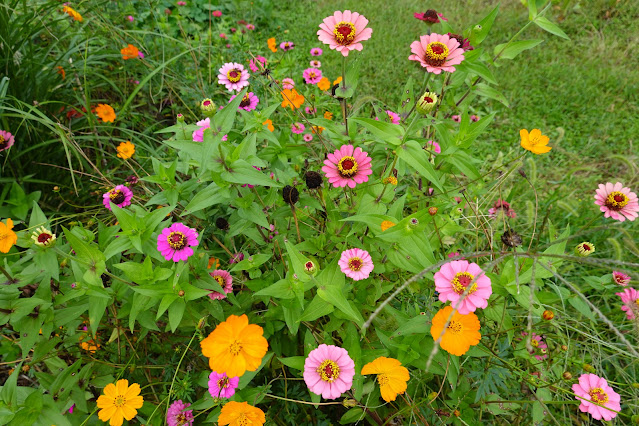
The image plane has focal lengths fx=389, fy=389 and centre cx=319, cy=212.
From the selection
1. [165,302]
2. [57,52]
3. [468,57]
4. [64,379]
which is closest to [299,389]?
[165,302]

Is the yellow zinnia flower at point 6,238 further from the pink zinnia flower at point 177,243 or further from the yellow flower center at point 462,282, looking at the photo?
the yellow flower center at point 462,282

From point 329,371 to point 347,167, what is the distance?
71 cm

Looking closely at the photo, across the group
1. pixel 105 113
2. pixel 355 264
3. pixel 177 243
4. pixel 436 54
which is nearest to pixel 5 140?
pixel 105 113

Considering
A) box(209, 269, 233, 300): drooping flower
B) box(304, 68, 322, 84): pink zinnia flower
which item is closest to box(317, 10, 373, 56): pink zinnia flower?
box(304, 68, 322, 84): pink zinnia flower

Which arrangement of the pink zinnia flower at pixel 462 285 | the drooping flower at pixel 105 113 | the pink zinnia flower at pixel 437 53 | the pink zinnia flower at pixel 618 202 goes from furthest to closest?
the drooping flower at pixel 105 113
the pink zinnia flower at pixel 618 202
the pink zinnia flower at pixel 437 53
the pink zinnia flower at pixel 462 285

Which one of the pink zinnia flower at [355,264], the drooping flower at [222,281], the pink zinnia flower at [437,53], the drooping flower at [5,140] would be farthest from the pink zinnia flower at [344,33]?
the drooping flower at [5,140]

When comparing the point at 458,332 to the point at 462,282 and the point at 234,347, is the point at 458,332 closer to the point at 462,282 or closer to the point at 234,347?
the point at 462,282

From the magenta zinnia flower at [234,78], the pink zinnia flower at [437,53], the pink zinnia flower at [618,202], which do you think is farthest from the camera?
the magenta zinnia flower at [234,78]

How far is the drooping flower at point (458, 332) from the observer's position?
1109mm

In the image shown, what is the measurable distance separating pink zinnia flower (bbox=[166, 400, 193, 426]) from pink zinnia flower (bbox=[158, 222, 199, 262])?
20.9 inches

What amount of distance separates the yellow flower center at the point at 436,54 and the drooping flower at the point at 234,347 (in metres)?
1.03

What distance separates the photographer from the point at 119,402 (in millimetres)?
1246

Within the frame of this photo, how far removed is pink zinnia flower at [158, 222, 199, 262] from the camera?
1289 millimetres

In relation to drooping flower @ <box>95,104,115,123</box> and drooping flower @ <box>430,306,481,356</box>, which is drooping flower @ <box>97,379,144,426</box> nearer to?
drooping flower @ <box>430,306,481,356</box>
